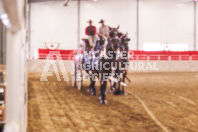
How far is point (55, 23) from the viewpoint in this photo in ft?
89.4

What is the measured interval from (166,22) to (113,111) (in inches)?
836

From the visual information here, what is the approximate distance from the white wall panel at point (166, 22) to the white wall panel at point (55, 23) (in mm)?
5889

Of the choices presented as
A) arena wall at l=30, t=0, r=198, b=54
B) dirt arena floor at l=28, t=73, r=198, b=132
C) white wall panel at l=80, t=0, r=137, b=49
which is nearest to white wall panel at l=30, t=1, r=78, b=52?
arena wall at l=30, t=0, r=198, b=54

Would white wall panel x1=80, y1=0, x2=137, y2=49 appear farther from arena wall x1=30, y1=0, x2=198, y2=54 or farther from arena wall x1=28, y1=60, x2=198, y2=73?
arena wall x1=28, y1=60, x2=198, y2=73

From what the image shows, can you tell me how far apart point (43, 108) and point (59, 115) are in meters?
0.86

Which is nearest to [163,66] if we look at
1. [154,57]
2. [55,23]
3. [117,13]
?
[154,57]

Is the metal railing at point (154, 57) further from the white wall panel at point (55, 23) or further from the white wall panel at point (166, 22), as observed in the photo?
the white wall panel at point (166, 22)

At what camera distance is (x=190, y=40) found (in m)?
28.0

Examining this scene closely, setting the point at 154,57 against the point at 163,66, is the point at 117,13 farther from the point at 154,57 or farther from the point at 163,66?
the point at 163,66

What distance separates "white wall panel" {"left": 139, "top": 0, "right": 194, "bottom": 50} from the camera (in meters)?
28.0

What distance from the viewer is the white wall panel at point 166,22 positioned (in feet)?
91.9

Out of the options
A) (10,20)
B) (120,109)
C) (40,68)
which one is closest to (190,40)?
(40,68)

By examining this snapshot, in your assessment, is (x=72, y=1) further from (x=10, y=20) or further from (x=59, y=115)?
(x=10, y=20)

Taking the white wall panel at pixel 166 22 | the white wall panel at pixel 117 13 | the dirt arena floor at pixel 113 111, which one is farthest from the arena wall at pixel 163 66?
the dirt arena floor at pixel 113 111
